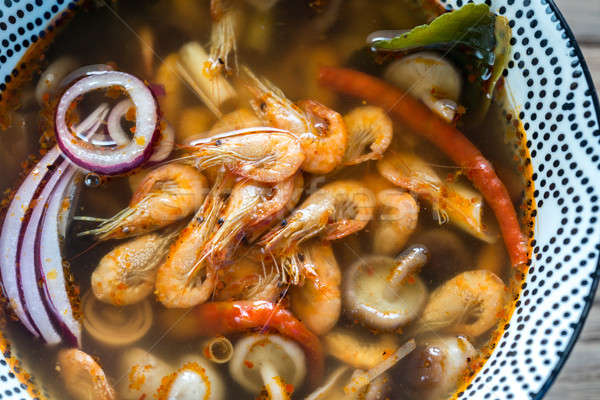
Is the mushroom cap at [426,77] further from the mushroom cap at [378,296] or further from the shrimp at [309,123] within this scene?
the mushroom cap at [378,296]

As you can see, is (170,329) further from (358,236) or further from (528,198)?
(528,198)

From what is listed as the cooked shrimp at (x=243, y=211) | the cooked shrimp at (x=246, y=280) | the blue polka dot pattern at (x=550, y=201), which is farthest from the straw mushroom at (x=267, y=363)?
the blue polka dot pattern at (x=550, y=201)

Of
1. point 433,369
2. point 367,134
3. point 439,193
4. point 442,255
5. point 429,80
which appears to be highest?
point 429,80

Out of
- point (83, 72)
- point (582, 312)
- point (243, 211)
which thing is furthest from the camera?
point (83, 72)

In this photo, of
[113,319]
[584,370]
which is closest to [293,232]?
[113,319]

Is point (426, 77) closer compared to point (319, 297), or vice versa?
point (319, 297)

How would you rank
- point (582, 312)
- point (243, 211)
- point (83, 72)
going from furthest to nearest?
point (83, 72) → point (243, 211) → point (582, 312)

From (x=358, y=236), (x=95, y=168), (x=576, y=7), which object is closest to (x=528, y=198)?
(x=358, y=236)

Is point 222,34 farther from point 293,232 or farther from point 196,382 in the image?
point 196,382
